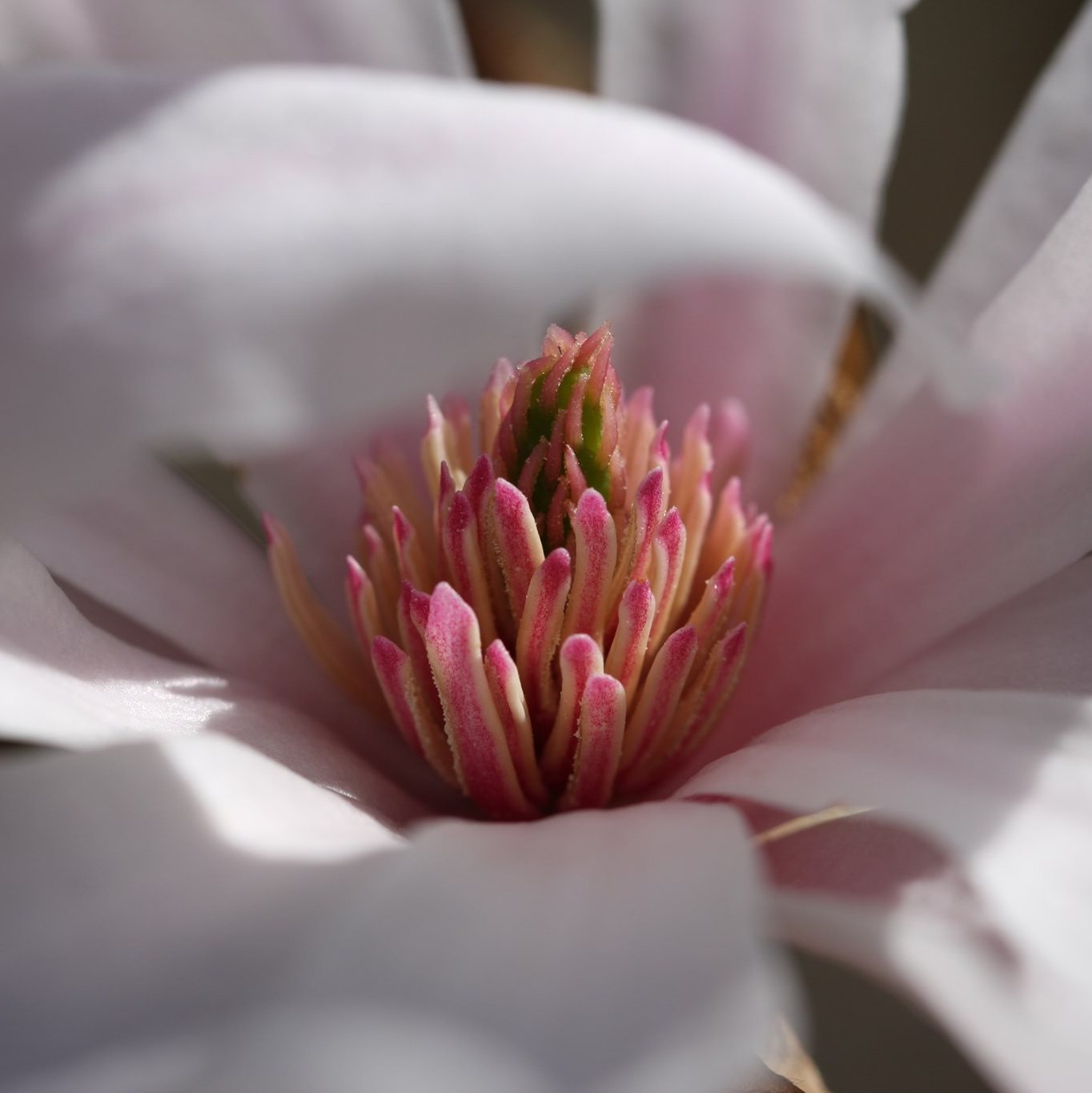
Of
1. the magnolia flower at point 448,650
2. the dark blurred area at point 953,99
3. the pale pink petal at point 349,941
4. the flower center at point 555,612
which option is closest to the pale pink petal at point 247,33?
the magnolia flower at point 448,650

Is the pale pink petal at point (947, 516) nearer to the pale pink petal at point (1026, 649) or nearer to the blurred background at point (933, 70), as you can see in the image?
the pale pink petal at point (1026, 649)

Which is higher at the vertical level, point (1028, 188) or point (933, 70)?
point (933, 70)

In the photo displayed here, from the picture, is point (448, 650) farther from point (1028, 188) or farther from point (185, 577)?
point (1028, 188)

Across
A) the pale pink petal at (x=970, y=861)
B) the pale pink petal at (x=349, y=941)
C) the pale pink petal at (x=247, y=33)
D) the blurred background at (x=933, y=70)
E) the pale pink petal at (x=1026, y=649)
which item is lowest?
the pale pink petal at (x=349, y=941)

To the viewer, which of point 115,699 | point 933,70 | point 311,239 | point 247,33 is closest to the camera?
point 311,239

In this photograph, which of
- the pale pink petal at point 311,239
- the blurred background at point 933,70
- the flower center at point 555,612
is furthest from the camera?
the blurred background at point 933,70

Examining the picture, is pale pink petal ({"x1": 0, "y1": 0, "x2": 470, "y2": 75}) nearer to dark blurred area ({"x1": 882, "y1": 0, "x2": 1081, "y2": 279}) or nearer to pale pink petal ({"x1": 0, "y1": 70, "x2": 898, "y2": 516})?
pale pink petal ({"x1": 0, "y1": 70, "x2": 898, "y2": 516})

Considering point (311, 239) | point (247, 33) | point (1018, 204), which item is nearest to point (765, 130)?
point (1018, 204)

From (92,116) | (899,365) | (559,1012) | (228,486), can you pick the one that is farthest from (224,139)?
(228,486)
